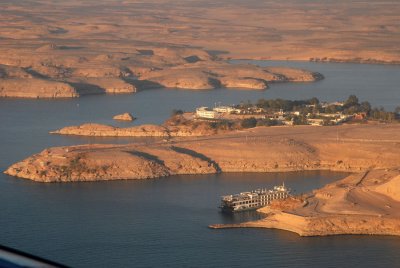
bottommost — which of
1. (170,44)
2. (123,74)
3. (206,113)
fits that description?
(206,113)

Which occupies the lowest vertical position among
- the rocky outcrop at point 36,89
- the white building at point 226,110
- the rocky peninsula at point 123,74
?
the white building at point 226,110

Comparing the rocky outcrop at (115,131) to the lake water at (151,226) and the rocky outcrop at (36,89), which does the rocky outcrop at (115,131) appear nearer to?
the lake water at (151,226)

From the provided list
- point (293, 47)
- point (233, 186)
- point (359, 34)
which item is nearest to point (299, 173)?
point (233, 186)

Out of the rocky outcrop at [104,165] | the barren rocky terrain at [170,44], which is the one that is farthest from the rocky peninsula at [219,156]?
the barren rocky terrain at [170,44]

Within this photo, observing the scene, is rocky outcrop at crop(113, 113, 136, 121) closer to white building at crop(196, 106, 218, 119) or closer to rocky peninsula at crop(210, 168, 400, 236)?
white building at crop(196, 106, 218, 119)

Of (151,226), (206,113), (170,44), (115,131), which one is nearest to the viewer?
(151,226)

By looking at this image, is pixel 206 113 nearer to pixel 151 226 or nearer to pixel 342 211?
pixel 342 211

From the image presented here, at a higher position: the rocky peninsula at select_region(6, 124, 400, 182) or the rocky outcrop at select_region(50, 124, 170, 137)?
the rocky outcrop at select_region(50, 124, 170, 137)

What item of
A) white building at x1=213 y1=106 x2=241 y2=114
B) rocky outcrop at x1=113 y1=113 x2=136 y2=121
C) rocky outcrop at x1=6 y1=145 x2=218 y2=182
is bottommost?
rocky outcrop at x1=6 y1=145 x2=218 y2=182

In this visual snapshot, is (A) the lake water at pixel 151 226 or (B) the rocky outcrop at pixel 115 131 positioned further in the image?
(B) the rocky outcrop at pixel 115 131

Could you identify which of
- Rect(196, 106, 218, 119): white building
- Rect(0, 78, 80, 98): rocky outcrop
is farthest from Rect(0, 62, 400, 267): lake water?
Rect(0, 78, 80, 98): rocky outcrop

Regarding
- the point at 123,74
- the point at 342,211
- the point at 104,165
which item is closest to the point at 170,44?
the point at 123,74

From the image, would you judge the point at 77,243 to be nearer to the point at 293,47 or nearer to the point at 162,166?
the point at 162,166
